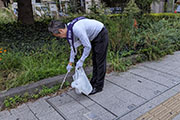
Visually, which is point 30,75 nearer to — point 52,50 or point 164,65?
point 52,50

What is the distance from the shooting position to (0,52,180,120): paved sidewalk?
2551mm

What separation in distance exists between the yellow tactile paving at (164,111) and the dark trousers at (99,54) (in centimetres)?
104

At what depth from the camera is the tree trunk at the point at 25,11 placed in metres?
6.05

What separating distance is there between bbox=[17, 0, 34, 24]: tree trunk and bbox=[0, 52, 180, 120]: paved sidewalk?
4.27 metres

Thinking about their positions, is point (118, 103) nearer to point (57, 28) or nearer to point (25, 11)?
point (57, 28)

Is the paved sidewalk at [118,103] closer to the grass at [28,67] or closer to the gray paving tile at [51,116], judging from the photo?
the gray paving tile at [51,116]

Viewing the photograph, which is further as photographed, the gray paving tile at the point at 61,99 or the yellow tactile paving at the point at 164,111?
the gray paving tile at the point at 61,99

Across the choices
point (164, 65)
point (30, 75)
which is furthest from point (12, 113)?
point (164, 65)

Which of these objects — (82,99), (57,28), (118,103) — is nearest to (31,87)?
(82,99)

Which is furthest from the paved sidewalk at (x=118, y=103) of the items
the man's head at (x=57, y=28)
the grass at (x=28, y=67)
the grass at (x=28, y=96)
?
the man's head at (x=57, y=28)

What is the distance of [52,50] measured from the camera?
439cm

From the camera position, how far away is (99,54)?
293 centimetres

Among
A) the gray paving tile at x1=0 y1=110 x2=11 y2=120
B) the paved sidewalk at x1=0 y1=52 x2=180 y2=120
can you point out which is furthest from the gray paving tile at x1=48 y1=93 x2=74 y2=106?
the gray paving tile at x1=0 y1=110 x2=11 y2=120

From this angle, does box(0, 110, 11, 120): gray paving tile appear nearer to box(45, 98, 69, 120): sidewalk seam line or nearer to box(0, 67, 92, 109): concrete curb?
box(0, 67, 92, 109): concrete curb
